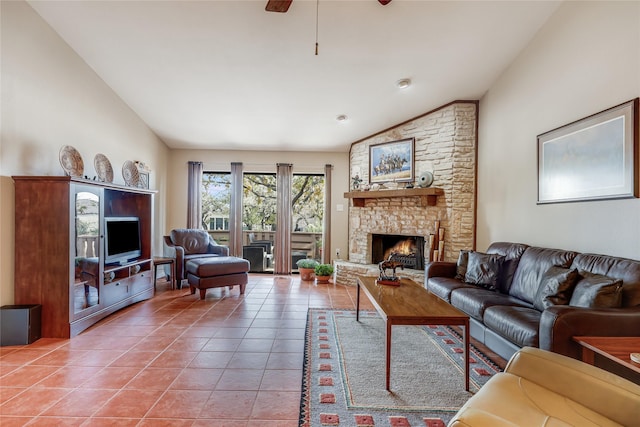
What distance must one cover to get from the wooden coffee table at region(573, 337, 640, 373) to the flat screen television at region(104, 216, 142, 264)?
4.31 meters

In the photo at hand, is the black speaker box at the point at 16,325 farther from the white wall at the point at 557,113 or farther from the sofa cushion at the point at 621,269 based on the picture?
the white wall at the point at 557,113

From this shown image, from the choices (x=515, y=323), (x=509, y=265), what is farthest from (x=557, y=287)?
(x=509, y=265)

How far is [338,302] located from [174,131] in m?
4.16

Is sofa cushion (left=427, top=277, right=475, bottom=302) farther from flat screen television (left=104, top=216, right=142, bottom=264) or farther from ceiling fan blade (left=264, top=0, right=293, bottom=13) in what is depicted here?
flat screen television (left=104, top=216, right=142, bottom=264)

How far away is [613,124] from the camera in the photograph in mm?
2307

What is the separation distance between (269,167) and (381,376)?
15.6 ft

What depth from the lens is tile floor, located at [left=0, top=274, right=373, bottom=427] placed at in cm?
171

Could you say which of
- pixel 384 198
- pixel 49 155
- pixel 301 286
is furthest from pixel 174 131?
pixel 384 198

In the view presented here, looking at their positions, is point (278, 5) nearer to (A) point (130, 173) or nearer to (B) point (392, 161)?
(B) point (392, 161)

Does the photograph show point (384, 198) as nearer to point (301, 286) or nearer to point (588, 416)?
point (301, 286)

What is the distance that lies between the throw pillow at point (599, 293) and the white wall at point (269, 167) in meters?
4.25

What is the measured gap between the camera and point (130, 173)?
4332 mm

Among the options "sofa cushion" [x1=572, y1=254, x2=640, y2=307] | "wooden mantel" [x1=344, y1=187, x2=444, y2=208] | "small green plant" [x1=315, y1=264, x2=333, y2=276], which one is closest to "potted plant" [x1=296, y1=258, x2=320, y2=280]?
"small green plant" [x1=315, y1=264, x2=333, y2=276]

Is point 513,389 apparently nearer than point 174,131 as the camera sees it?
Yes
